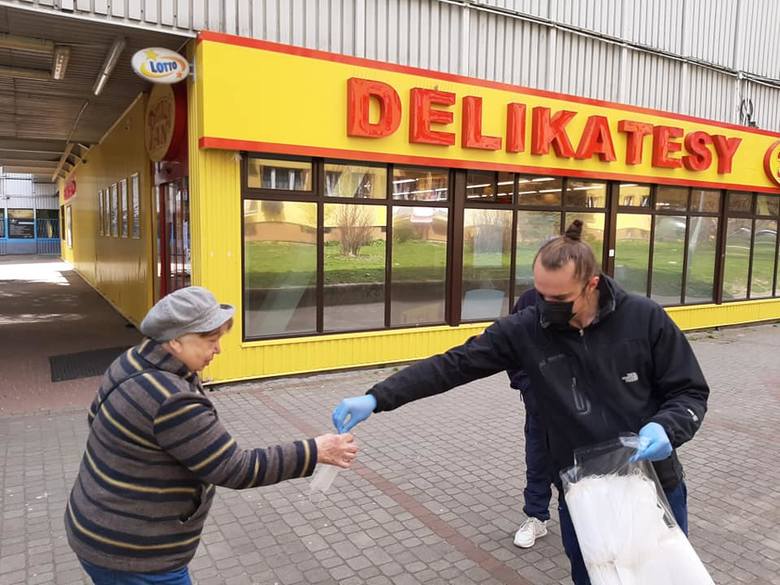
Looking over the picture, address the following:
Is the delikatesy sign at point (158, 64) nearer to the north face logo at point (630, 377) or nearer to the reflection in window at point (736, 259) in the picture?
the north face logo at point (630, 377)

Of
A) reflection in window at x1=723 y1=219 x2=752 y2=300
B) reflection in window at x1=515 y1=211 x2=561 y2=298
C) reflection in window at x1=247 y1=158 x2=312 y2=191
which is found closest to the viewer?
reflection in window at x1=247 y1=158 x2=312 y2=191

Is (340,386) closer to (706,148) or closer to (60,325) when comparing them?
(60,325)

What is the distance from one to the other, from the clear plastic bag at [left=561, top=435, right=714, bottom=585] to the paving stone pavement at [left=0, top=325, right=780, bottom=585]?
59.9 inches

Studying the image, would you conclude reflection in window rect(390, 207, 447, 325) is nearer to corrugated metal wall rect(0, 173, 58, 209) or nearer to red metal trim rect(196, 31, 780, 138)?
red metal trim rect(196, 31, 780, 138)

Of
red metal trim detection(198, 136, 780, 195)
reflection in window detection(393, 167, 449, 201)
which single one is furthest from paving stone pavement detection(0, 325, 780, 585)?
reflection in window detection(393, 167, 449, 201)

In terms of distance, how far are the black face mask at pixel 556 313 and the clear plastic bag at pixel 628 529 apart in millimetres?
468

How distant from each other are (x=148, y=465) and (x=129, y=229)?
10.8 metres

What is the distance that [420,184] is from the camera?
8500 mm

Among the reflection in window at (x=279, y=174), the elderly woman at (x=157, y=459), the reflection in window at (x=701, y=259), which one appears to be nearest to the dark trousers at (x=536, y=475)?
the elderly woman at (x=157, y=459)

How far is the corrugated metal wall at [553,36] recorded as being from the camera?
7.00 metres

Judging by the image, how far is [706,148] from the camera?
37.0ft

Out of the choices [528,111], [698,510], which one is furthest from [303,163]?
[698,510]

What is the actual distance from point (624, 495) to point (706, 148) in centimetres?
1084

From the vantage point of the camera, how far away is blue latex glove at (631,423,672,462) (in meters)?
2.16
